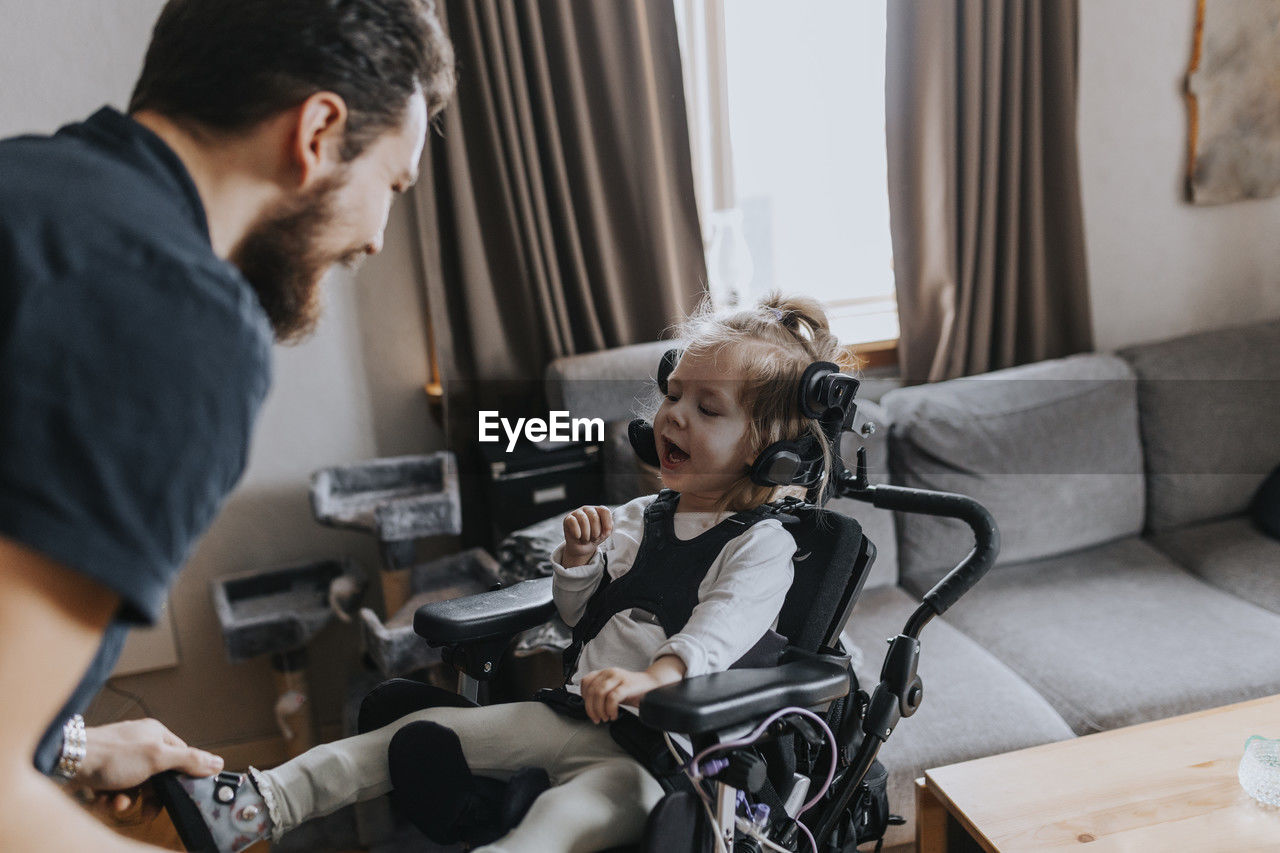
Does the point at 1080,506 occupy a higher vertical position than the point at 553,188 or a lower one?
lower

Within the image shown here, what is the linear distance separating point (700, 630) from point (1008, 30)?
2252 millimetres

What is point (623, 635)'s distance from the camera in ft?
4.28

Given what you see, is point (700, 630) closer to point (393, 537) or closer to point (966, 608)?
point (393, 537)

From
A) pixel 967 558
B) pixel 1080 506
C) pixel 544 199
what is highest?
pixel 544 199

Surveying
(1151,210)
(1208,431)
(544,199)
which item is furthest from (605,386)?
(1151,210)

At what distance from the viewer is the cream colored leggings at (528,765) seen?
105 centimetres

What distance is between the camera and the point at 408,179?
962 millimetres

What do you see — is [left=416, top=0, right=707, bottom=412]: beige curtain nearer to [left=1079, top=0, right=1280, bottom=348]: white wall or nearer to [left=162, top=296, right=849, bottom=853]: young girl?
[left=162, top=296, right=849, bottom=853]: young girl

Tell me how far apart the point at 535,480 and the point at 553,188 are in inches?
30.9

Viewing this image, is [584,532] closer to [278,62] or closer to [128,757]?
[128,757]

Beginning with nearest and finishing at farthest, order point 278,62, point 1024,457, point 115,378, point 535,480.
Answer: point 115,378, point 278,62, point 535,480, point 1024,457

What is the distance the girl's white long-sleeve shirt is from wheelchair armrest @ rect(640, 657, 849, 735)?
0.09 metres

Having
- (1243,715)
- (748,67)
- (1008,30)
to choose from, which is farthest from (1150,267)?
(1243,715)

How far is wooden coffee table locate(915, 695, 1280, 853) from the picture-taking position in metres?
1.29
